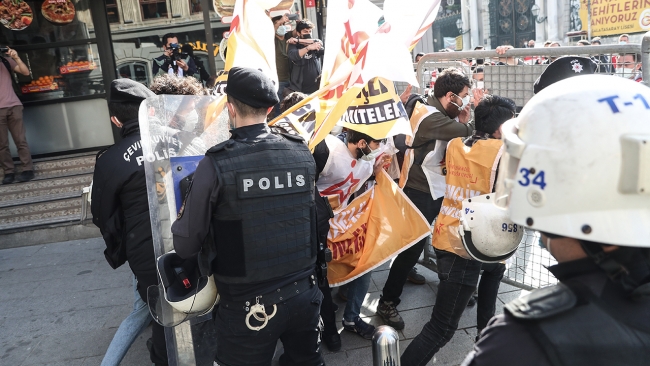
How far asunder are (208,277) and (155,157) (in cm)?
66

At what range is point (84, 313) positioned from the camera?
14.8 ft

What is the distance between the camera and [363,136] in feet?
11.8

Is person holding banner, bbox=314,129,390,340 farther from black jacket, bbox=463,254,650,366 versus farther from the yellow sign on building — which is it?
the yellow sign on building

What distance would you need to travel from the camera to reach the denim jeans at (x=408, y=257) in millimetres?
3906

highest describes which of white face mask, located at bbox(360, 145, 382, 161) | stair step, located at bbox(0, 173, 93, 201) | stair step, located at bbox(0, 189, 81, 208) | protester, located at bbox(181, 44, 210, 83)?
protester, located at bbox(181, 44, 210, 83)

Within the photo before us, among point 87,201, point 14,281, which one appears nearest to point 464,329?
point 87,201

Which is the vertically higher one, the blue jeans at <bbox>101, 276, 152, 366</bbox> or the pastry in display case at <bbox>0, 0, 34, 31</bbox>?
the pastry in display case at <bbox>0, 0, 34, 31</bbox>

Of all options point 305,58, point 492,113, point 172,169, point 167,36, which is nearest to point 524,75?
point 492,113

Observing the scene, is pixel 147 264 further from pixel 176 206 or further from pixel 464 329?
pixel 464 329

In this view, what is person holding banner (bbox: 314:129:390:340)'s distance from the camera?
11.8 feet

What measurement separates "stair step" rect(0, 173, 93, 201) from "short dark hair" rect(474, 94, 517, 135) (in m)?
5.92

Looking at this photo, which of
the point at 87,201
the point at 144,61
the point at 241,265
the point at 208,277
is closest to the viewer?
the point at 241,265

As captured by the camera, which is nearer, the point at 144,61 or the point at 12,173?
the point at 12,173

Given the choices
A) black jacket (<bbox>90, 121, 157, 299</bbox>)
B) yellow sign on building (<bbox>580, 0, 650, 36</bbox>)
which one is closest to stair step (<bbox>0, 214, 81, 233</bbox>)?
black jacket (<bbox>90, 121, 157, 299</bbox>)
